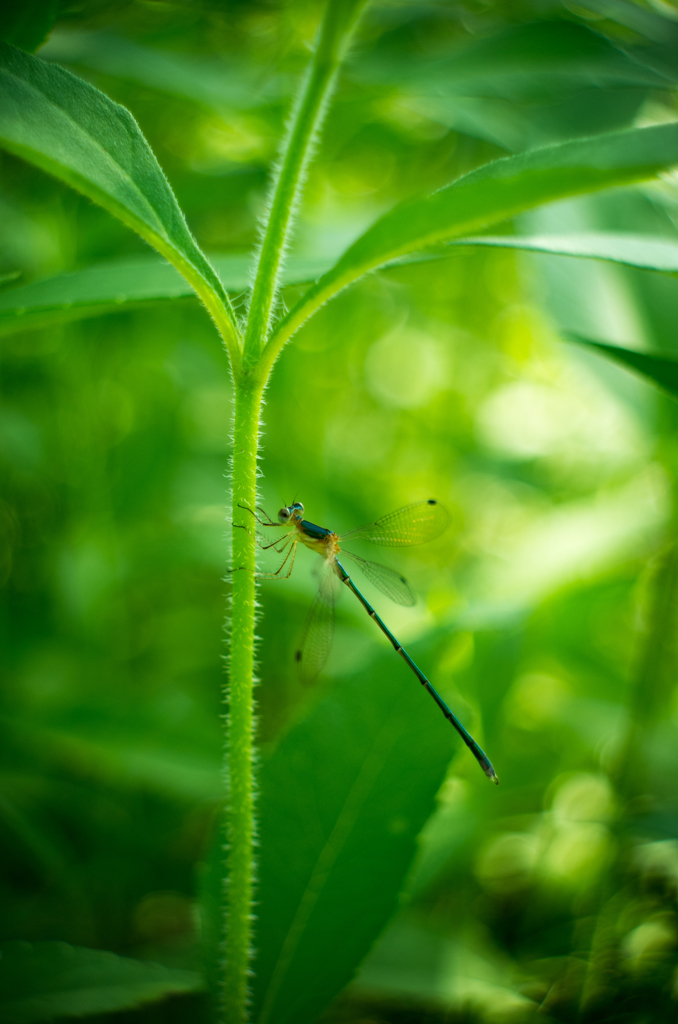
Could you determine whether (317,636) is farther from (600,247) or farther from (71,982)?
(600,247)

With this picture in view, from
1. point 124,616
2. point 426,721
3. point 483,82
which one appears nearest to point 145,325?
point 124,616

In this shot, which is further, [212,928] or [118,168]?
[212,928]

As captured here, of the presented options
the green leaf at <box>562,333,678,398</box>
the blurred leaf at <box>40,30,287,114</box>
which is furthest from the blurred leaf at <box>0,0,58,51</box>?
the green leaf at <box>562,333,678,398</box>

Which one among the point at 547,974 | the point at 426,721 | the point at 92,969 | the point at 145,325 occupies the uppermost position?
the point at 145,325

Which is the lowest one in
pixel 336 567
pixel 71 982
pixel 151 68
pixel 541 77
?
pixel 71 982

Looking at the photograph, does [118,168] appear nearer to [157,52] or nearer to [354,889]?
[354,889]

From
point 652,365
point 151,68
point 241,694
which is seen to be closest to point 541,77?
point 151,68

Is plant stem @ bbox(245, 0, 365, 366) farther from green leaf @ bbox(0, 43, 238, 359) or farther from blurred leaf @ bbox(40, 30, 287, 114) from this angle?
blurred leaf @ bbox(40, 30, 287, 114)
